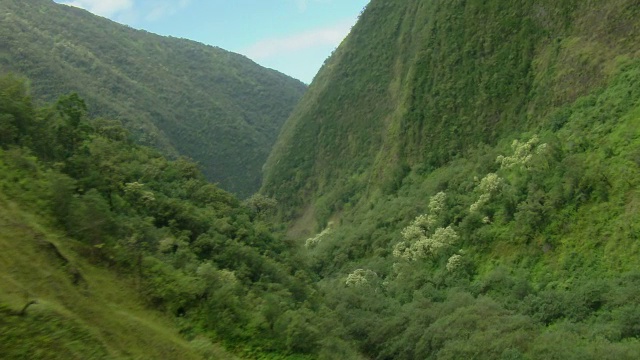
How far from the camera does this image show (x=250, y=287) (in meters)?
22.6

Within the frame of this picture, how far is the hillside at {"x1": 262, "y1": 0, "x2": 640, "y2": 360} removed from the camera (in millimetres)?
25688

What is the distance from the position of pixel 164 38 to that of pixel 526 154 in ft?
451

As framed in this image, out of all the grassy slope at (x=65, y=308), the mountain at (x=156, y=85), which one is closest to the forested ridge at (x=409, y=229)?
the grassy slope at (x=65, y=308)

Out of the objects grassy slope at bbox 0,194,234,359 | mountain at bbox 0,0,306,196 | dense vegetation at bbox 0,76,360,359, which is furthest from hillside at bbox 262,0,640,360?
mountain at bbox 0,0,306,196

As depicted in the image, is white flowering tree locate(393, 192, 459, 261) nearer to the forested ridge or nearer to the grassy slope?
the forested ridge

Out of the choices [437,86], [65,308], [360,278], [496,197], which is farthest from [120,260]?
[437,86]

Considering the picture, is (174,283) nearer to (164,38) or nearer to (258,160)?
(258,160)

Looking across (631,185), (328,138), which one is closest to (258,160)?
(328,138)

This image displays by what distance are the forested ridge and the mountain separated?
3371 centimetres

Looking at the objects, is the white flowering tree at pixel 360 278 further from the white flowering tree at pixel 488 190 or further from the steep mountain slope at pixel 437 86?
the steep mountain slope at pixel 437 86

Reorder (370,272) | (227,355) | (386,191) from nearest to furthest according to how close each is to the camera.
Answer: (227,355) < (370,272) < (386,191)

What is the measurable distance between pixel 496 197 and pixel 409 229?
652 cm

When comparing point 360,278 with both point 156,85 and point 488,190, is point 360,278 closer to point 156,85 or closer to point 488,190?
point 488,190

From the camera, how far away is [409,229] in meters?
40.3
